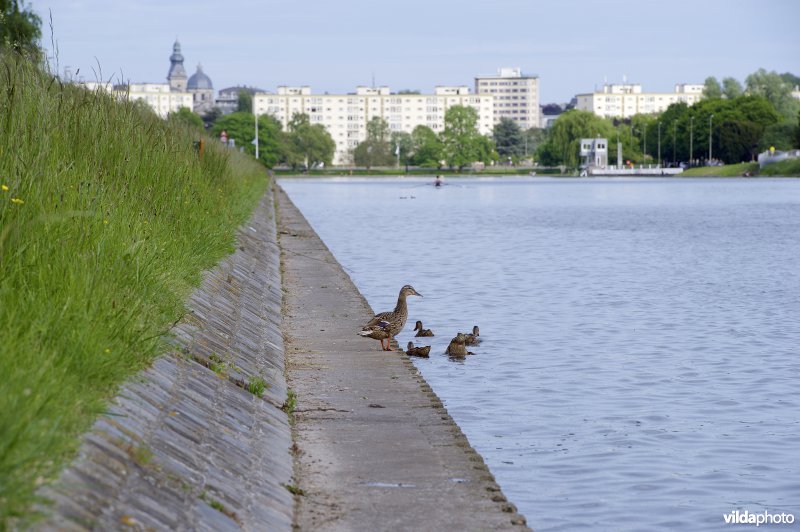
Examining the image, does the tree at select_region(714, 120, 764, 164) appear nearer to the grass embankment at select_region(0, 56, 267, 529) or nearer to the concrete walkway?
the concrete walkway

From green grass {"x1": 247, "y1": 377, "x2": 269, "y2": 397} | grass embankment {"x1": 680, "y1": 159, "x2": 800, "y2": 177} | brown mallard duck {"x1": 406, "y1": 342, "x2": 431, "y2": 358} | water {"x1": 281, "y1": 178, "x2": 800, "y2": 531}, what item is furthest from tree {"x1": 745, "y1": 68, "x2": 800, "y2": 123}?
green grass {"x1": 247, "y1": 377, "x2": 269, "y2": 397}

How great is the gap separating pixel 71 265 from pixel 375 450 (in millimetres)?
2415

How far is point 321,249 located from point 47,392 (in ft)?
73.3

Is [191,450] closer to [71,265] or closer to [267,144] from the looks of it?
[71,265]

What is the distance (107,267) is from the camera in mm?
7895

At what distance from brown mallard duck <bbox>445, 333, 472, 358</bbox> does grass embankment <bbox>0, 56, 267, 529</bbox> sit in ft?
10.1

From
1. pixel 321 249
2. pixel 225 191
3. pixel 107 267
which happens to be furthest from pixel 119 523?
pixel 321 249

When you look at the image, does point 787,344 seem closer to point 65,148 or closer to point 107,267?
point 65,148

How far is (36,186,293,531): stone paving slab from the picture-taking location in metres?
5.27

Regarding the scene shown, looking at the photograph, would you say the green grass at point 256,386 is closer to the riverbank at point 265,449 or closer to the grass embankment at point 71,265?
the riverbank at point 265,449

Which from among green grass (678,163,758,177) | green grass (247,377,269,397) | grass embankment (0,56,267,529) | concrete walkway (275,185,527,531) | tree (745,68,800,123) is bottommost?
green grass (678,163,758,177)

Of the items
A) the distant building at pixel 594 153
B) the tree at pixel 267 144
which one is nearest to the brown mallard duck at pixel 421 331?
the distant building at pixel 594 153

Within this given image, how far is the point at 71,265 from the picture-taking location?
710cm

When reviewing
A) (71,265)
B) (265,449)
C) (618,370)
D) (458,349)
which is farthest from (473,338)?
(71,265)
